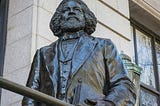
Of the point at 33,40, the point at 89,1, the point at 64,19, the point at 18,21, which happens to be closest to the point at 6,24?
the point at 18,21

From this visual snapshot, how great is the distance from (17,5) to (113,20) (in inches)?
82.7

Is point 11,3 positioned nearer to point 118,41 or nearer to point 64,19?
point 118,41

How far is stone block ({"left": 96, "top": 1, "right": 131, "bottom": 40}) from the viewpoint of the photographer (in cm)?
968

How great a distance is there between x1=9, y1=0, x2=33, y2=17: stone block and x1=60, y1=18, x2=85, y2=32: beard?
12.2 ft

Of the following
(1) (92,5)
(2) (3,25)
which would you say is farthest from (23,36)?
(1) (92,5)

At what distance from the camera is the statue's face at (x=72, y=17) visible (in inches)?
180

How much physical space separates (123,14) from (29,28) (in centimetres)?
285

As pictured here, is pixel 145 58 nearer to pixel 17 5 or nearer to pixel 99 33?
pixel 99 33

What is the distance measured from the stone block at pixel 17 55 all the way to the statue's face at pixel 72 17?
310cm

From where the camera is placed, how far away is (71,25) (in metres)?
4.57

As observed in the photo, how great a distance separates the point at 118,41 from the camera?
9.76m

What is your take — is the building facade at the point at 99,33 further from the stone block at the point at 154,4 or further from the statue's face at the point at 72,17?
the statue's face at the point at 72,17

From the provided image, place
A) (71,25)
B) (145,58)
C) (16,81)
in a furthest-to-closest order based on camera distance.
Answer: (145,58) → (16,81) → (71,25)

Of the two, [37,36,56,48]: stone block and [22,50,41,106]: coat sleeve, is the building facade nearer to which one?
[37,36,56,48]: stone block
